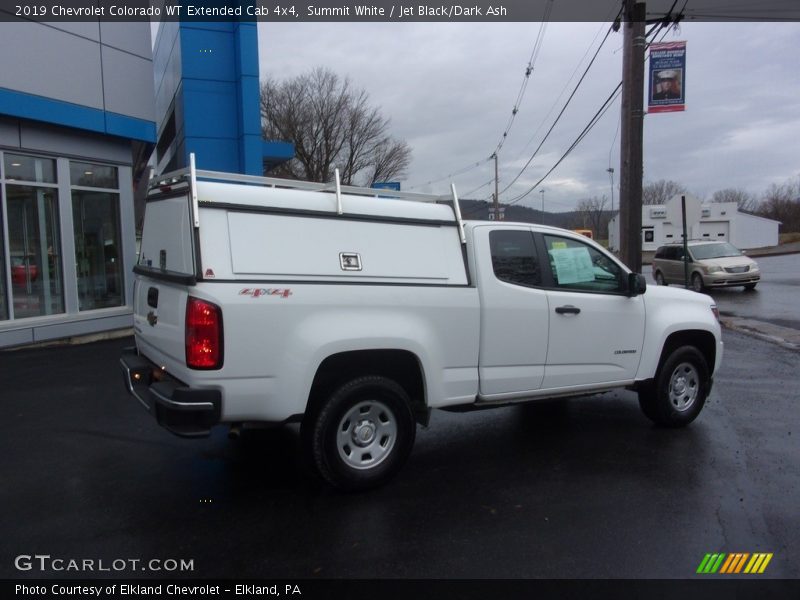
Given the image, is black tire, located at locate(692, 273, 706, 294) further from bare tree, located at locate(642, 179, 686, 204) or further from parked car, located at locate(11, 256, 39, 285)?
bare tree, located at locate(642, 179, 686, 204)

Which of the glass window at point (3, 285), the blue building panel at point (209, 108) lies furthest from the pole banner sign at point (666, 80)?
the glass window at point (3, 285)

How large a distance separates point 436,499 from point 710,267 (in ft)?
61.5

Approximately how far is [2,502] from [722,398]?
715cm

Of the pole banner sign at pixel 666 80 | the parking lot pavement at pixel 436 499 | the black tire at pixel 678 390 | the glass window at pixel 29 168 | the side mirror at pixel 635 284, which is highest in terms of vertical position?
the pole banner sign at pixel 666 80

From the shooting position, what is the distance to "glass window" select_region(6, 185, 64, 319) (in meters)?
10.7

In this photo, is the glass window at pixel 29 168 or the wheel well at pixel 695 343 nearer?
the wheel well at pixel 695 343

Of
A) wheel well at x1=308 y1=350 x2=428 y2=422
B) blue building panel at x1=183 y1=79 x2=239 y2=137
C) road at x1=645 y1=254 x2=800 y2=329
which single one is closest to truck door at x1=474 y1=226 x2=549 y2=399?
wheel well at x1=308 y1=350 x2=428 y2=422


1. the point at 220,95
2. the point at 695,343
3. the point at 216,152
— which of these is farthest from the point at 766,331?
the point at 220,95

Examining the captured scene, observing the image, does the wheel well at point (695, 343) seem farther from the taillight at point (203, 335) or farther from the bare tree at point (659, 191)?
the bare tree at point (659, 191)

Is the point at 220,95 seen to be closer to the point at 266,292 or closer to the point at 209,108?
the point at 209,108

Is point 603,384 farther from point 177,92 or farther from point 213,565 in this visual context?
point 177,92

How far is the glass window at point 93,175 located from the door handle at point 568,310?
33.5 feet

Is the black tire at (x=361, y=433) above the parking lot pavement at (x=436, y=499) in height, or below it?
above

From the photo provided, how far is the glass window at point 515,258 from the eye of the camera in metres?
4.97
